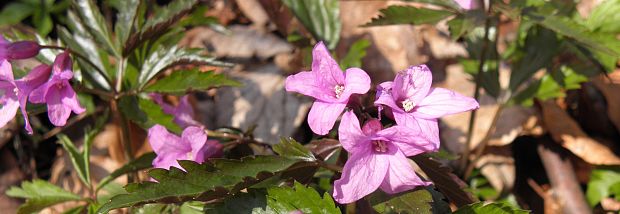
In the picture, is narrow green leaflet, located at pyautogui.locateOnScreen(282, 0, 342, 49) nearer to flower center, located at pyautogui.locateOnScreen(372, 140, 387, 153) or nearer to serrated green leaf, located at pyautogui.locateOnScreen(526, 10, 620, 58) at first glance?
serrated green leaf, located at pyautogui.locateOnScreen(526, 10, 620, 58)

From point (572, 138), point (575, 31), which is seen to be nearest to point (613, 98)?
point (572, 138)

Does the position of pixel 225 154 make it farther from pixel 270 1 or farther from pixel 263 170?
pixel 270 1

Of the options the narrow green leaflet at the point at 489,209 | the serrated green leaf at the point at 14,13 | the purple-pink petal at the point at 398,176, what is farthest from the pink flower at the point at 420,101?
the serrated green leaf at the point at 14,13

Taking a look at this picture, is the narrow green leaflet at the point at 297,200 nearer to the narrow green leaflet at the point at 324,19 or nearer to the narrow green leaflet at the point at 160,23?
the narrow green leaflet at the point at 160,23

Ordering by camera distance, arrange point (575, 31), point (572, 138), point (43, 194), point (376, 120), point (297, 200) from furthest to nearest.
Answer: point (572, 138)
point (43, 194)
point (575, 31)
point (297, 200)
point (376, 120)

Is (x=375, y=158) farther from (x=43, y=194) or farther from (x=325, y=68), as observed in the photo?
(x=43, y=194)

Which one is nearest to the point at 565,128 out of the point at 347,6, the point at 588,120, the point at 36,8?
the point at 588,120
